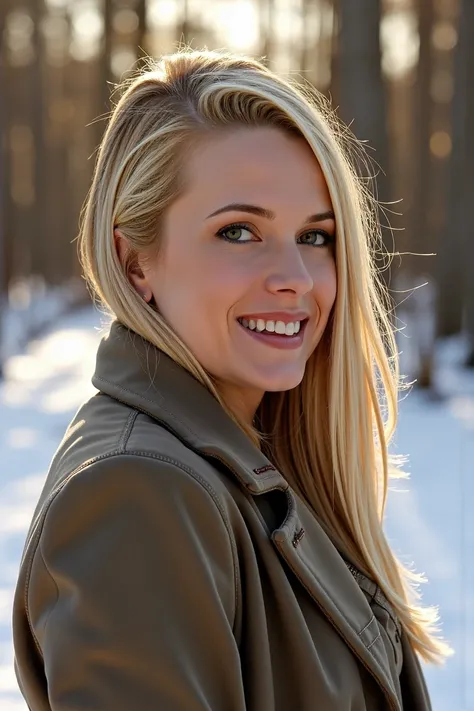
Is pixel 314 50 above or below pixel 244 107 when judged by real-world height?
above

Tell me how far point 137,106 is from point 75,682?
1.09 meters

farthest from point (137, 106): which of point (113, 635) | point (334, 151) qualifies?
point (113, 635)

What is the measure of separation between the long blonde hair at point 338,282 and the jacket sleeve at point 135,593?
17.0 inches

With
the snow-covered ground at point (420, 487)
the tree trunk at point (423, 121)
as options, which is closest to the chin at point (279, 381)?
the snow-covered ground at point (420, 487)

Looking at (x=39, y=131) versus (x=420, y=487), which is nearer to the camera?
(x=420, y=487)

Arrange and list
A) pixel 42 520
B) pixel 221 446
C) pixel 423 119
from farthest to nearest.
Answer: pixel 423 119
pixel 221 446
pixel 42 520

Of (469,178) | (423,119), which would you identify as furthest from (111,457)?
(423,119)

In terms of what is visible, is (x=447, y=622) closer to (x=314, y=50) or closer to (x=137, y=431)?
(x=137, y=431)

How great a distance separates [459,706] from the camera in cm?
422

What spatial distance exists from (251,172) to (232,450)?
489mm

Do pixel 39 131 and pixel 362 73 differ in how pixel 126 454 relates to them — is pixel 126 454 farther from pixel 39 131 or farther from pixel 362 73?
pixel 39 131

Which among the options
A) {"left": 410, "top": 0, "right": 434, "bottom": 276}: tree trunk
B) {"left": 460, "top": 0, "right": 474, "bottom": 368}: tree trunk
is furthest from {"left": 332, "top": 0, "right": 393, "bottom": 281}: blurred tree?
A: {"left": 410, "top": 0, "right": 434, "bottom": 276}: tree trunk

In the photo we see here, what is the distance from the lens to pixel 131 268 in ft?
Answer: 6.44

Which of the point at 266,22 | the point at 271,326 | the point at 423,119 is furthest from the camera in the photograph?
the point at 266,22
